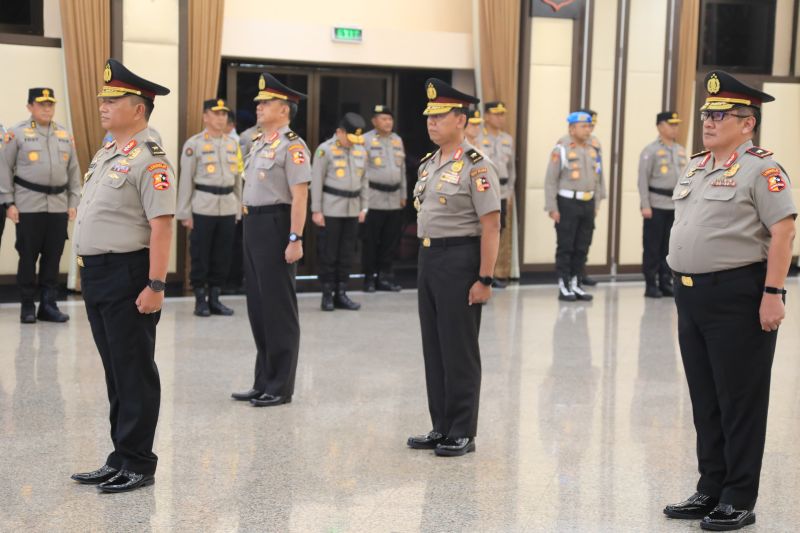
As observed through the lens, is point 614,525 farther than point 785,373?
No

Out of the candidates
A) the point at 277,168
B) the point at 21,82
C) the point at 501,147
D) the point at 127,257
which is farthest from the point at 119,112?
the point at 501,147

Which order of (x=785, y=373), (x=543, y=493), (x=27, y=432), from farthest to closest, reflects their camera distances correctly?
(x=785, y=373) < (x=27, y=432) < (x=543, y=493)

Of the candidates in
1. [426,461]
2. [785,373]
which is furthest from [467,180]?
[785,373]

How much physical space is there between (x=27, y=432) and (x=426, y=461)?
6.07 ft

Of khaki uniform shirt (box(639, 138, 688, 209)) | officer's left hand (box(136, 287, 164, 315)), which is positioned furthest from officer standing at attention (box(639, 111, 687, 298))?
officer's left hand (box(136, 287, 164, 315))

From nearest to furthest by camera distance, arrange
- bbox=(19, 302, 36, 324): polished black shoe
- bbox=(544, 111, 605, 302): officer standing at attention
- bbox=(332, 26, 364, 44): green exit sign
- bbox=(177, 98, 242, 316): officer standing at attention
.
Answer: bbox=(19, 302, 36, 324): polished black shoe < bbox=(177, 98, 242, 316): officer standing at attention < bbox=(544, 111, 605, 302): officer standing at attention < bbox=(332, 26, 364, 44): green exit sign

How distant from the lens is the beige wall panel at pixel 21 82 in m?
8.89

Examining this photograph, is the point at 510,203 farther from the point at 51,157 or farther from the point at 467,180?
the point at 467,180

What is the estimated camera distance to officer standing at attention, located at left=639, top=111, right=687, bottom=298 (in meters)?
10.0

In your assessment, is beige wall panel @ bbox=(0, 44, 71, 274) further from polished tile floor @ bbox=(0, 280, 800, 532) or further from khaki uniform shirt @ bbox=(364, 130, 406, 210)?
khaki uniform shirt @ bbox=(364, 130, 406, 210)

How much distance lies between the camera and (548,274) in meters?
11.2

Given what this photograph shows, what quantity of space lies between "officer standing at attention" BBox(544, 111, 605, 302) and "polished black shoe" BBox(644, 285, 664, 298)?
620 millimetres

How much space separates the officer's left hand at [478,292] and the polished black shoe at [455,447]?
24.4 inches

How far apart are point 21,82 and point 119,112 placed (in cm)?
529
